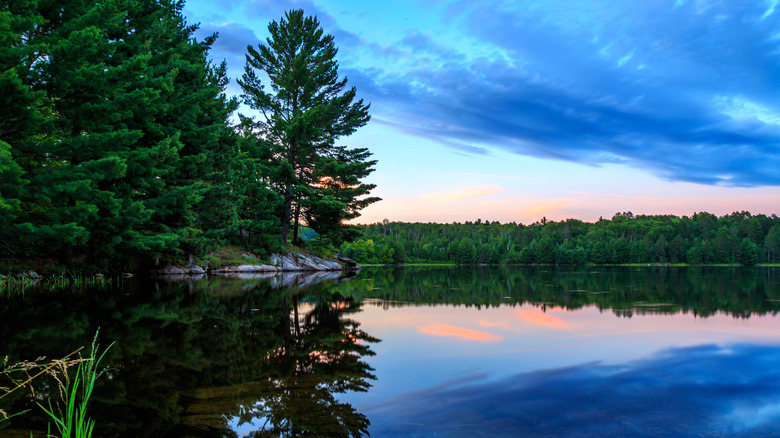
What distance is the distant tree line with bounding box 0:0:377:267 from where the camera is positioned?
1312 cm

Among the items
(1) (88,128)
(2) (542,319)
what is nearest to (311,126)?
(1) (88,128)

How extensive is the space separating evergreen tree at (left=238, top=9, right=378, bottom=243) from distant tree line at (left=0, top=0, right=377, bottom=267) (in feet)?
0.46

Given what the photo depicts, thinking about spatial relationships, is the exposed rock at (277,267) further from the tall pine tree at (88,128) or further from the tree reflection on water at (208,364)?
the tree reflection on water at (208,364)

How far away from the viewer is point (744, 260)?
10456 cm

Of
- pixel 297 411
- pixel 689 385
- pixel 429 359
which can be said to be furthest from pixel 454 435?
pixel 689 385

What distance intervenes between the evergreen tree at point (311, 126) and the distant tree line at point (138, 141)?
14cm

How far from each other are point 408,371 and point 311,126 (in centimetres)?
2900

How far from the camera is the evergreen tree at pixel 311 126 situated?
110 feet

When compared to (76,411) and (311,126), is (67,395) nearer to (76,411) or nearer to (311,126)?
(76,411)

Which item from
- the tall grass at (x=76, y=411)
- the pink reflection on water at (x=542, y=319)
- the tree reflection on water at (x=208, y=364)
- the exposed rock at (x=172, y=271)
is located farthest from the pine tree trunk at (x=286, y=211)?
the tall grass at (x=76, y=411)

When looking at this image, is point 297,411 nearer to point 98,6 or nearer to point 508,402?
point 508,402

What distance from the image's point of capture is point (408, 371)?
4992 mm

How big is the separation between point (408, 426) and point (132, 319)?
6.48 meters

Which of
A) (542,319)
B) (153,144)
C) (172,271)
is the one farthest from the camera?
(172,271)
